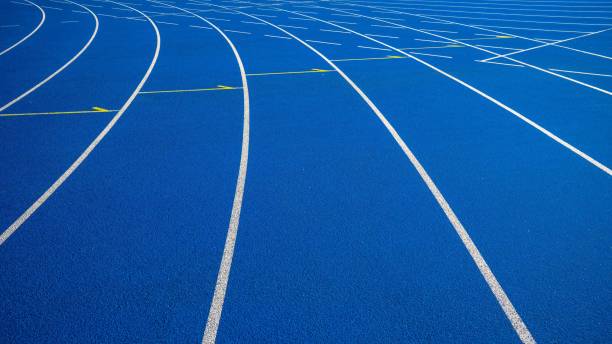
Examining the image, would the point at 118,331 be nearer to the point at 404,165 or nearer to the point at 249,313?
the point at 249,313

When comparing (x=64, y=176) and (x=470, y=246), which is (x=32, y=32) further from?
(x=470, y=246)

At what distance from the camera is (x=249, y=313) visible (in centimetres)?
309

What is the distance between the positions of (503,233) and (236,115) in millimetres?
4234

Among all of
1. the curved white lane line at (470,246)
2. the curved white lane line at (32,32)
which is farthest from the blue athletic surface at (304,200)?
the curved white lane line at (32,32)

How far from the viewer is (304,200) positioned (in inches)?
175

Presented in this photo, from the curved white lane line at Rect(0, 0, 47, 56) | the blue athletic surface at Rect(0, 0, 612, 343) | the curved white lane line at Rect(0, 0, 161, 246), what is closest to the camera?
the blue athletic surface at Rect(0, 0, 612, 343)

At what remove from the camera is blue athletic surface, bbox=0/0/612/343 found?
122 inches

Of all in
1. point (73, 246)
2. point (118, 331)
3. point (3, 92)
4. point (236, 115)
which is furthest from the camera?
point (3, 92)

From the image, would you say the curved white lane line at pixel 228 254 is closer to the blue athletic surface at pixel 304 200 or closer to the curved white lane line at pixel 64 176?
the blue athletic surface at pixel 304 200

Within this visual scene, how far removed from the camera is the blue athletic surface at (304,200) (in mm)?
3094

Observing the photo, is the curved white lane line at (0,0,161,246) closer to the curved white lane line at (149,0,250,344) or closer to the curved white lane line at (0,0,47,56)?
the curved white lane line at (149,0,250,344)

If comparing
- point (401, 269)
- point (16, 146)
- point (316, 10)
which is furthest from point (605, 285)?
point (316, 10)

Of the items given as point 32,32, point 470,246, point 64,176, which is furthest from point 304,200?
point 32,32

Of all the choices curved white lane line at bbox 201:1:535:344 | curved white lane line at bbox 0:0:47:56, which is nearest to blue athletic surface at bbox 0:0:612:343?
curved white lane line at bbox 201:1:535:344
